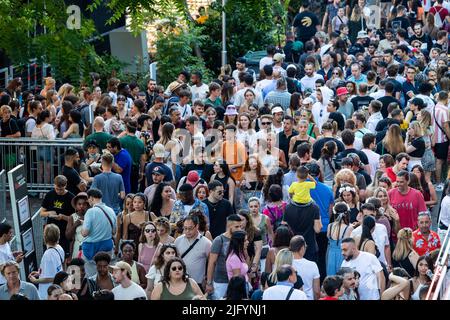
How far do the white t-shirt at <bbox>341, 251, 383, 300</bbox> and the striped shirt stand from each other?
23.4 ft

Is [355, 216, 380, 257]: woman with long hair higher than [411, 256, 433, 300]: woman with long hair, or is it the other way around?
[355, 216, 380, 257]: woman with long hair

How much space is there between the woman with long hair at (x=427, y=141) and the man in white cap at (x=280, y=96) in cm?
250

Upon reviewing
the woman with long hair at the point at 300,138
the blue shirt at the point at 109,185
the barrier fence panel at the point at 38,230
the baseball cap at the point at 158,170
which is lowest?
the barrier fence panel at the point at 38,230

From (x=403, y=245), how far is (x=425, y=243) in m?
0.34

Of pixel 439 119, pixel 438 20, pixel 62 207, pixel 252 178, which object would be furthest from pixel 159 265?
pixel 438 20

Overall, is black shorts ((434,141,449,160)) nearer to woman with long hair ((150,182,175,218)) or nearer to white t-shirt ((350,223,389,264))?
woman with long hair ((150,182,175,218))

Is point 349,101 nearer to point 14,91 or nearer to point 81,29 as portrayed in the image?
point 14,91

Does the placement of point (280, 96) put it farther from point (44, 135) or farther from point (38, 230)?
point (38, 230)

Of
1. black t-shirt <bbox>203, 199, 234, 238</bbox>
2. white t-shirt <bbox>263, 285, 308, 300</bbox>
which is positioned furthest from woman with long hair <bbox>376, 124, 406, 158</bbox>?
white t-shirt <bbox>263, 285, 308, 300</bbox>

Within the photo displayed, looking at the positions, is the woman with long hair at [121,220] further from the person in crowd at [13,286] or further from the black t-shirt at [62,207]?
the person in crowd at [13,286]

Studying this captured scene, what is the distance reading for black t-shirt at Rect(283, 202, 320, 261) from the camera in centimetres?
1366

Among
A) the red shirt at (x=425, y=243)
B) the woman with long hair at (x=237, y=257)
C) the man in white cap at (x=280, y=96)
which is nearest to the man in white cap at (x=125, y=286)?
the woman with long hair at (x=237, y=257)

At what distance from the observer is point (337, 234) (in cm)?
1328

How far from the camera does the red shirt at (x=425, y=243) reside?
13.4 metres
